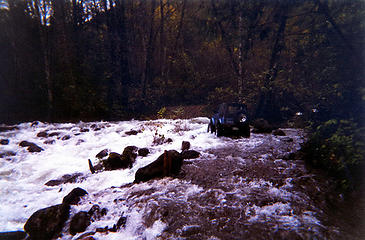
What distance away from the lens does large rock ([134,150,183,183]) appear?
6055 mm

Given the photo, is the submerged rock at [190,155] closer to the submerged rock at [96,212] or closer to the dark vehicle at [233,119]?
the dark vehicle at [233,119]

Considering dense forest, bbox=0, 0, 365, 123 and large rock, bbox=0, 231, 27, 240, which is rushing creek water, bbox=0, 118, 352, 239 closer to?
large rock, bbox=0, 231, 27, 240

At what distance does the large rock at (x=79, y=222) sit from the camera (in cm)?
423

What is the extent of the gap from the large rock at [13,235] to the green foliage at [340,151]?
7.11 m

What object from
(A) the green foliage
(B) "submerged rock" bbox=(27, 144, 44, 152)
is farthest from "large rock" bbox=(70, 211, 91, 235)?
(B) "submerged rock" bbox=(27, 144, 44, 152)

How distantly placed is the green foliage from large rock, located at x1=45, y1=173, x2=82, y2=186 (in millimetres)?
7692

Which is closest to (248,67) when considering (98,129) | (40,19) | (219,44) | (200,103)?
(219,44)

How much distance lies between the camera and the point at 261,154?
743cm

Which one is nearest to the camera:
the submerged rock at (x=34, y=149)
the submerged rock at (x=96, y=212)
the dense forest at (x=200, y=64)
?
the submerged rock at (x=96, y=212)

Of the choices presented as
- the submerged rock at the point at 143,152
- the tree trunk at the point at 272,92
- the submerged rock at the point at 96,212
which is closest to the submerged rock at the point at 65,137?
the submerged rock at the point at 143,152

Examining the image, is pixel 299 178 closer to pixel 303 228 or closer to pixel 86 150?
pixel 303 228

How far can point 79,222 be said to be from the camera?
4.32 meters

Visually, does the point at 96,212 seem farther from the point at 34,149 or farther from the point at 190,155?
the point at 34,149

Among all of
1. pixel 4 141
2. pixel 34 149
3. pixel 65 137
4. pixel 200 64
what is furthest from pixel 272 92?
pixel 4 141
